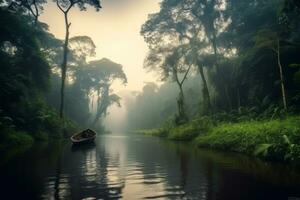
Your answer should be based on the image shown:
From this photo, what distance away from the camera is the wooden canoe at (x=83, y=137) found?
2602cm

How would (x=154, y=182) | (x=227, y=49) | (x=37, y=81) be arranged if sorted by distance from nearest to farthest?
(x=154, y=182)
(x=37, y=81)
(x=227, y=49)

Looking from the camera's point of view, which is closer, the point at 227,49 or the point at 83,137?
the point at 83,137

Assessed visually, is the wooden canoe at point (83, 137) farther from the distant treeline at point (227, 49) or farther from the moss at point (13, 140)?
the distant treeline at point (227, 49)

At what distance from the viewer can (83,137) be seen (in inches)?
1211

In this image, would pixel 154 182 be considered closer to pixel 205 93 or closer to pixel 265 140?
pixel 265 140

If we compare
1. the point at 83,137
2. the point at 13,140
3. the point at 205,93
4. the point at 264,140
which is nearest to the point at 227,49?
the point at 205,93

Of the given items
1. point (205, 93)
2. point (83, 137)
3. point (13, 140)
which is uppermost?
point (205, 93)

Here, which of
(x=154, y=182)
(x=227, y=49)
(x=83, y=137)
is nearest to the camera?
(x=154, y=182)

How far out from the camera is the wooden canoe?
26016 mm

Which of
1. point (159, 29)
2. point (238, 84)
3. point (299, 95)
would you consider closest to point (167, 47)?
point (159, 29)

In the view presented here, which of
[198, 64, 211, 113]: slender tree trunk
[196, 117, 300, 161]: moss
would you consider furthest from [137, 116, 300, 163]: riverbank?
[198, 64, 211, 113]: slender tree trunk

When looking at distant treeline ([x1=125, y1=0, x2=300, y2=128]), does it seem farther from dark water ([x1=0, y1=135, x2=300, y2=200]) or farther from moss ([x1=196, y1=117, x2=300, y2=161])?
dark water ([x1=0, y1=135, x2=300, y2=200])

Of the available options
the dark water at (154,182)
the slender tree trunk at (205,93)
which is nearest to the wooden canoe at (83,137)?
the dark water at (154,182)

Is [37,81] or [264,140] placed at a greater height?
[37,81]
